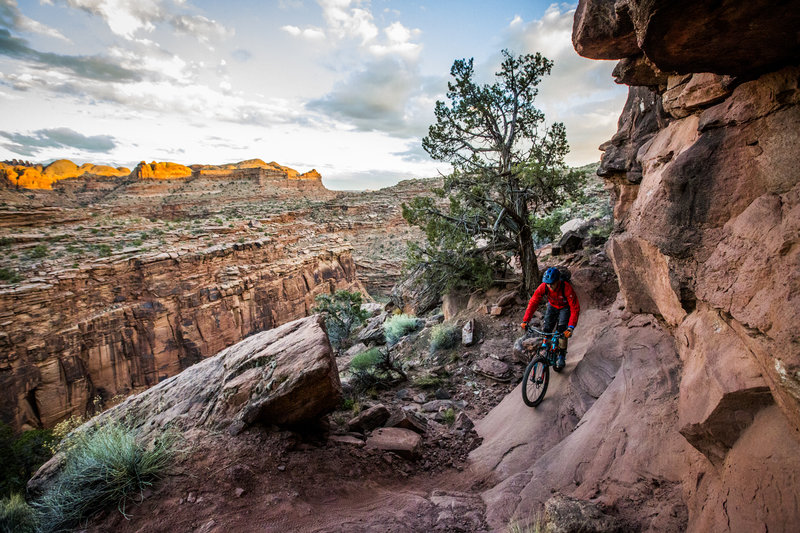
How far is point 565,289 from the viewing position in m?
5.24

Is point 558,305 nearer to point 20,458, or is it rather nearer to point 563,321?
point 563,321

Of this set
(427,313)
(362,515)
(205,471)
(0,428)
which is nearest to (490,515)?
(362,515)

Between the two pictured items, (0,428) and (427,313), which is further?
(427,313)

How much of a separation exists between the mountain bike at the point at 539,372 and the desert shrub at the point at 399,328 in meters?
6.86

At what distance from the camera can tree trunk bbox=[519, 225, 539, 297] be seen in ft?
32.4

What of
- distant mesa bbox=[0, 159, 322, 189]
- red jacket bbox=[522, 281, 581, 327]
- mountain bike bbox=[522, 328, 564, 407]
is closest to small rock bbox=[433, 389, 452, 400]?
mountain bike bbox=[522, 328, 564, 407]

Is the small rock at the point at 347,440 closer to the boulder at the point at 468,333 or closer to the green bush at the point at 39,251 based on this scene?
the boulder at the point at 468,333

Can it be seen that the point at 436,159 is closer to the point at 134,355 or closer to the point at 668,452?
the point at 668,452

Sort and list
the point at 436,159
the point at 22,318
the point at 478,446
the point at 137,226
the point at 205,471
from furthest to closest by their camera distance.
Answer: the point at 137,226, the point at 22,318, the point at 436,159, the point at 478,446, the point at 205,471

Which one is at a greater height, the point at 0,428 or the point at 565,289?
the point at 565,289

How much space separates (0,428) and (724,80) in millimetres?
22081

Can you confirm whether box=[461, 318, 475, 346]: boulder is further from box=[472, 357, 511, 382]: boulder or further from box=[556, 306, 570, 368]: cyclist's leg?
box=[556, 306, 570, 368]: cyclist's leg

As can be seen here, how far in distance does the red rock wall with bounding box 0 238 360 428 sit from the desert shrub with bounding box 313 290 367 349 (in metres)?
15.7

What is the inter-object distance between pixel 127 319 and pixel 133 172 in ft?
228
